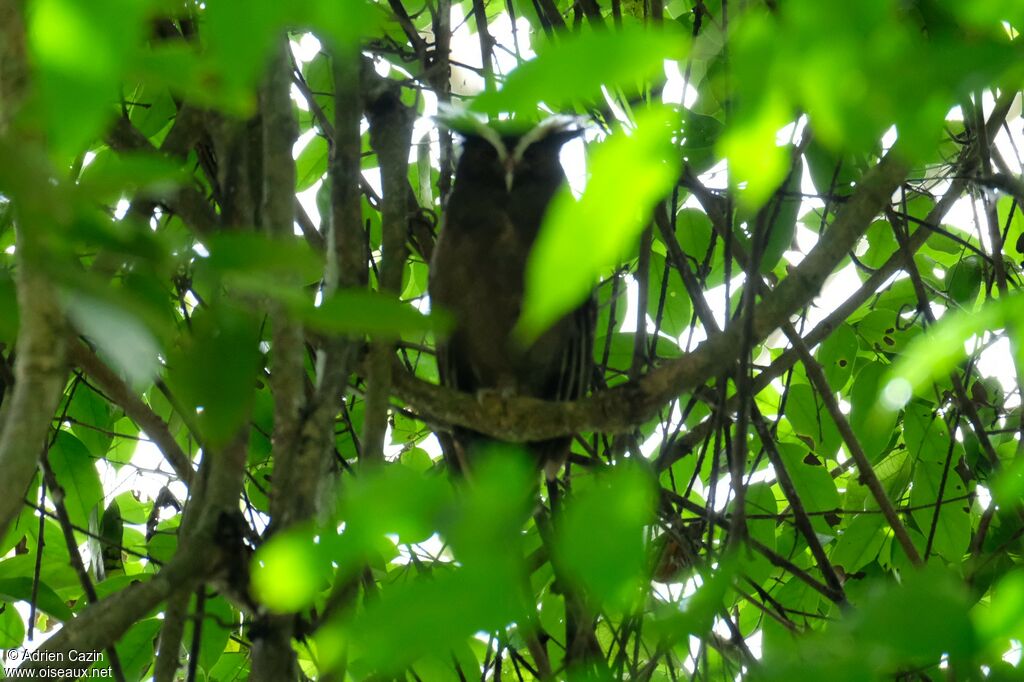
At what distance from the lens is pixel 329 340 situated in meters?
1.97

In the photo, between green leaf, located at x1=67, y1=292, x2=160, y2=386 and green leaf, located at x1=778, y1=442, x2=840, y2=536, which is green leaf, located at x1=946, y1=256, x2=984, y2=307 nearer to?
green leaf, located at x1=778, y1=442, x2=840, y2=536

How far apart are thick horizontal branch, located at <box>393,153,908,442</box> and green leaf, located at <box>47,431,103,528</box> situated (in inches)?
44.7

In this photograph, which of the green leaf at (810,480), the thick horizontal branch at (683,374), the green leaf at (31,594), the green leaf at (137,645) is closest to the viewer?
the thick horizontal branch at (683,374)

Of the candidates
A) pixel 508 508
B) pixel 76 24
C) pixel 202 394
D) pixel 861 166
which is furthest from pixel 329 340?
pixel 861 166

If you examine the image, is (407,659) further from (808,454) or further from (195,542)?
(808,454)

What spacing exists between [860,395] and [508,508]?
2.59 m

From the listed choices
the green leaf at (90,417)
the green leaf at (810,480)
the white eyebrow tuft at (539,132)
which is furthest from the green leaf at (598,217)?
the green leaf at (90,417)

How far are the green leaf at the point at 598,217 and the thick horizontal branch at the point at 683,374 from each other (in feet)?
5.30

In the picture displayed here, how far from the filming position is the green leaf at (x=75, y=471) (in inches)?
118

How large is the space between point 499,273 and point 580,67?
264cm

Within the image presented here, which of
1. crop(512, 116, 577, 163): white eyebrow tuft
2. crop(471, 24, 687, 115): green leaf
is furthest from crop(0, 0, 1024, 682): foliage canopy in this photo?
crop(512, 116, 577, 163): white eyebrow tuft

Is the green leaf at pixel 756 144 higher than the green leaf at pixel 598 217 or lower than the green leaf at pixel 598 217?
higher

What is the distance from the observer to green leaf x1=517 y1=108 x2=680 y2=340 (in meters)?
0.66

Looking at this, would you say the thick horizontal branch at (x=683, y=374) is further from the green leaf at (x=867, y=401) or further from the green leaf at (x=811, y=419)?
the green leaf at (x=811, y=419)
